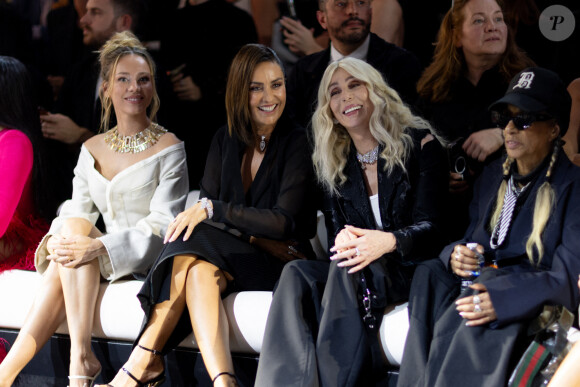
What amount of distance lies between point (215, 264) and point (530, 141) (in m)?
1.23

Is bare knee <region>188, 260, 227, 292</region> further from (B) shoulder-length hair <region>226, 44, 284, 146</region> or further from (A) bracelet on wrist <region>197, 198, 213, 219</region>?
(B) shoulder-length hair <region>226, 44, 284, 146</region>

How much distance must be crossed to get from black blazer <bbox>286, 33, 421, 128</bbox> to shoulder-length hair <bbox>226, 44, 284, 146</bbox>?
15.3 inches

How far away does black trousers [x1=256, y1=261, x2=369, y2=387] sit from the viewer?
2746 mm

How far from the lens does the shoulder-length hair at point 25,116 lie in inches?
153

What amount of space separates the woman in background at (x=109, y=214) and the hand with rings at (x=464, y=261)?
1.30 m

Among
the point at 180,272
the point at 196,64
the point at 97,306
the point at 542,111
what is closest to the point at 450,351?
the point at 542,111

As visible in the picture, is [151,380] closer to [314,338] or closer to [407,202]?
[314,338]

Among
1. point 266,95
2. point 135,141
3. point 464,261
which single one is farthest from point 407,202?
point 135,141

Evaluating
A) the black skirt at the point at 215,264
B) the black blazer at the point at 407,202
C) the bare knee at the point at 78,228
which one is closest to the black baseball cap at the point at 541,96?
the black blazer at the point at 407,202

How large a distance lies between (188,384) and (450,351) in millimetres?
1120

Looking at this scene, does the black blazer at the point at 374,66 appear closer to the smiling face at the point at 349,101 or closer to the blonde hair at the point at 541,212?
the smiling face at the point at 349,101

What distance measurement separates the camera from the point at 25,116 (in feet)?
12.9

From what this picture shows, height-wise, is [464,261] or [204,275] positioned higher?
[464,261]

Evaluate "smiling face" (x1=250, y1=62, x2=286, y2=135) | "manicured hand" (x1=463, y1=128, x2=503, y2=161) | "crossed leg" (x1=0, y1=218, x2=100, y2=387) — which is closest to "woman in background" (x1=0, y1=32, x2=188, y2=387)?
"crossed leg" (x1=0, y1=218, x2=100, y2=387)
